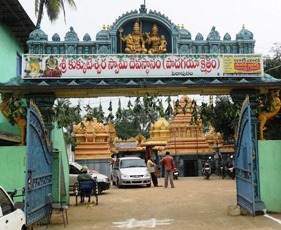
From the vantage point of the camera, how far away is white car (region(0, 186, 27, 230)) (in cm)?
620

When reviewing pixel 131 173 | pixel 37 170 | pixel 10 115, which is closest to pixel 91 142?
pixel 131 173

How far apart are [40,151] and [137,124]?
66.3 meters

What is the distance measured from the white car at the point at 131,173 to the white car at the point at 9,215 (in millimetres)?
14673

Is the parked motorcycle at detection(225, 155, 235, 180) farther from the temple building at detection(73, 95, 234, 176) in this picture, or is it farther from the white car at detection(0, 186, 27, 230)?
the white car at detection(0, 186, 27, 230)

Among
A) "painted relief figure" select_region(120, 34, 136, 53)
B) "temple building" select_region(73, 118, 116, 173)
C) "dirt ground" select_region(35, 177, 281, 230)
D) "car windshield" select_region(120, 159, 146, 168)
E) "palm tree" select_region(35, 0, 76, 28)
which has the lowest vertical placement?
"dirt ground" select_region(35, 177, 281, 230)

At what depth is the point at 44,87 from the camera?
11.0 m

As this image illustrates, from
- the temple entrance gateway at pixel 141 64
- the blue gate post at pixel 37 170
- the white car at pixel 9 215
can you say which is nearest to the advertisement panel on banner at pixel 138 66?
the temple entrance gateway at pixel 141 64

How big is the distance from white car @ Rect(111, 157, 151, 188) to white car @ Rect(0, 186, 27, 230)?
14673mm

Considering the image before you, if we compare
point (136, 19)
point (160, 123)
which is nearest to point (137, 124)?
point (160, 123)

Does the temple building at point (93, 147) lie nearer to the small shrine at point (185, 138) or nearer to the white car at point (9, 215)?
the small shrine at point (185, 138)

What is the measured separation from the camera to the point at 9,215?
21.3 feet

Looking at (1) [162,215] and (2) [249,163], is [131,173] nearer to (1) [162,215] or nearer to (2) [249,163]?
(1) [162,215]

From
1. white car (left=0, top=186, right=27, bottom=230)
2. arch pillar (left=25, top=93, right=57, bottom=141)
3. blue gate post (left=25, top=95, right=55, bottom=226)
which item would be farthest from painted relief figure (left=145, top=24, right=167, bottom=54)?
white car (left=0, top=186, right=27, bottom=230)

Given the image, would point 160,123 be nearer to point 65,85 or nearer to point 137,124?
point 65,85
